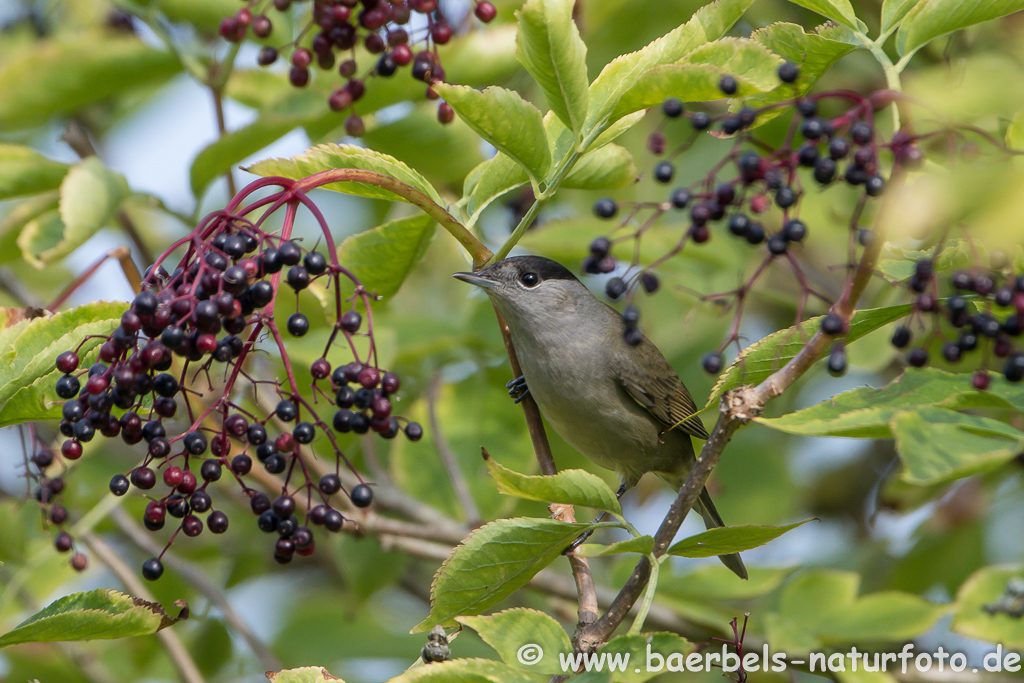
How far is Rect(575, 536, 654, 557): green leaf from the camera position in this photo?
6.99 feet

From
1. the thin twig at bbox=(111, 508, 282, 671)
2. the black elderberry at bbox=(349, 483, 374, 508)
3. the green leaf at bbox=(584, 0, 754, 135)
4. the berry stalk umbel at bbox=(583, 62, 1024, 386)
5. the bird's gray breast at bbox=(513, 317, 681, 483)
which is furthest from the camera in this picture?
the thin twig at bbox=(111, 508, 282, 671)

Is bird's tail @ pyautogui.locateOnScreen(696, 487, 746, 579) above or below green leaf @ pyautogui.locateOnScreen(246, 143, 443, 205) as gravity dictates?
above

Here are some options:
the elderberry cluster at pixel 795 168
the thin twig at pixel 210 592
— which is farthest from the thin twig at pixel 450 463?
the elderberry cluster at pixel 795 168

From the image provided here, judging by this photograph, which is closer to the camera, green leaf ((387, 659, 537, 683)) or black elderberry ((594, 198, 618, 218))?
green leaf ((387, 659, 537, 683))

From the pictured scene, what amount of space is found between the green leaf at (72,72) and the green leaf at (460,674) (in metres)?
3.10

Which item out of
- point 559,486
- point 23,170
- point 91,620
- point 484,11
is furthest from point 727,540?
point 23,170

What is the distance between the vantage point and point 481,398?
4.79 m

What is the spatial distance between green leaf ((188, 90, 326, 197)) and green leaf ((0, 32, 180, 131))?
0.59 m

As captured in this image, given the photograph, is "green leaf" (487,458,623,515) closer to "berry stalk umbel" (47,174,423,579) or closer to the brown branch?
the brown branch

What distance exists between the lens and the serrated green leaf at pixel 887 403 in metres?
1.99

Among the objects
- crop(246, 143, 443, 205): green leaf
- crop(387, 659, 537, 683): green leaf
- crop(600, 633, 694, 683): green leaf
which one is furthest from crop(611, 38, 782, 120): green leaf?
crop(387, 659, 537, 683): green leaf

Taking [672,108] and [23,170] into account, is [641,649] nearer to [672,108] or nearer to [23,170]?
[672,108]

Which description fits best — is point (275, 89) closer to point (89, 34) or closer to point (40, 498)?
point (89, 34)

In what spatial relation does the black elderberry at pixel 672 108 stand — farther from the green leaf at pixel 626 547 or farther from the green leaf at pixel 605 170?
the green leaf at pixel 626 547
